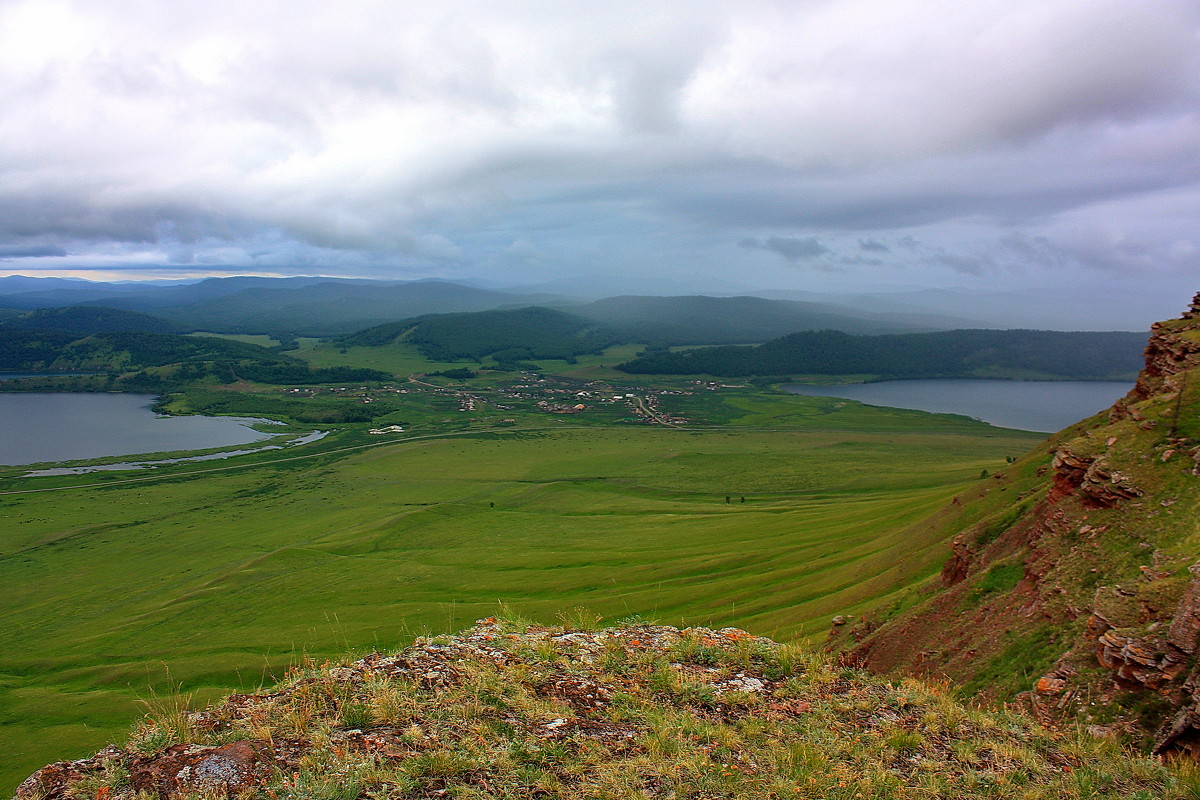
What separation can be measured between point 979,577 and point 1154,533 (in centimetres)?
473

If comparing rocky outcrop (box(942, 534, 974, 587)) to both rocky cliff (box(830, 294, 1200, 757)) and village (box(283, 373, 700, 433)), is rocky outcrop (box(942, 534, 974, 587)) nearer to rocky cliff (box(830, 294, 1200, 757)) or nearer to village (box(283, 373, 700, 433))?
rocky cliff (box(830, 294, 1200, 757))

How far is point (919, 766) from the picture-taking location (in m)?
7.12

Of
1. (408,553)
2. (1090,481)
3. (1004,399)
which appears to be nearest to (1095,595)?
(1090,481)

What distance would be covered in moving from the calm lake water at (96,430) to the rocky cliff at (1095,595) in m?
123

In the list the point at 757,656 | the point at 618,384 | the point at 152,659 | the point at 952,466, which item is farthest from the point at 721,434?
the point at 757,656

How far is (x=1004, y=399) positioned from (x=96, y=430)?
230 meters

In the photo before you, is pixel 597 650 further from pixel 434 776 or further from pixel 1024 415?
pixel 1024 415

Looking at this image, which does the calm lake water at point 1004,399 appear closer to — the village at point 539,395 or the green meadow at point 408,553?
the village at point 539,395

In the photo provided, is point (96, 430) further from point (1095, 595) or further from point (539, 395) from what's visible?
point (1095, 595)

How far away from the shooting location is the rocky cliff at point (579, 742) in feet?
20.1

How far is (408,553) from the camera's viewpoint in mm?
52594

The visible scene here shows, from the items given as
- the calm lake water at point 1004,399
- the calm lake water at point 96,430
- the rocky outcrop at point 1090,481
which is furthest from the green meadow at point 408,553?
the calm lake water at point 1004,399

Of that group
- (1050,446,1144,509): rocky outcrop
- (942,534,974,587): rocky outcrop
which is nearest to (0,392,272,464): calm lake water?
(942,534,974,587): rocky outcrop

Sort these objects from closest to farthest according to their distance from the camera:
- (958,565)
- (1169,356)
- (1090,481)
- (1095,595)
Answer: (1095,595), (1090,481), (958,565), (1169,356)
